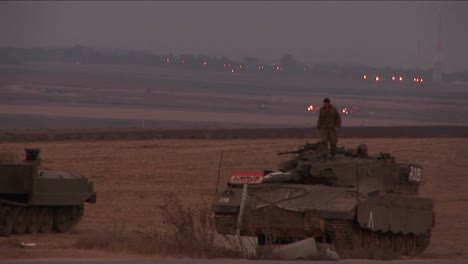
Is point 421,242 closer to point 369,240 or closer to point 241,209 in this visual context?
point 369,240

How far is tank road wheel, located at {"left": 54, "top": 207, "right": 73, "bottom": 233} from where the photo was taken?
81.7ft

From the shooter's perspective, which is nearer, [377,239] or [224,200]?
[224,200]

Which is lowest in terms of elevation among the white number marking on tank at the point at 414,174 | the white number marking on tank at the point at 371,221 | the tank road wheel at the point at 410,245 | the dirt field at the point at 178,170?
the dirt field at the point at 178,170

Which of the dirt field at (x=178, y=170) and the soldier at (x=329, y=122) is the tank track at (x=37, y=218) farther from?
the soldier at (x=329, y=122)

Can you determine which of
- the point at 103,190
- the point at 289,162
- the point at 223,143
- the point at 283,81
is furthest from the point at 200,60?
the point at 289,162

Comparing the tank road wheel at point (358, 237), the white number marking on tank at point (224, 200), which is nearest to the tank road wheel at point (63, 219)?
the white number marking on tank at point (224, 200)

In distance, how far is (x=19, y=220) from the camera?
23.7 metres

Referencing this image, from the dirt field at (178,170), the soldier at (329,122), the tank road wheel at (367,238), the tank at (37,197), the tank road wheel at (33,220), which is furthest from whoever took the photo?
the dirt field at (178,170)

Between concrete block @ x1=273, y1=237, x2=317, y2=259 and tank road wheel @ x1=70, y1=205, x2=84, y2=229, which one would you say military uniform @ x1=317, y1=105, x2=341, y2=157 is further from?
tank road wheel @ x1=70, y1=205, x2=84, y2=229

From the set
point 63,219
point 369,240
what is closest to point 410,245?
point 369,240

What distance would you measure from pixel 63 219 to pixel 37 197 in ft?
4.27

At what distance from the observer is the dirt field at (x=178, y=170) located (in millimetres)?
25766

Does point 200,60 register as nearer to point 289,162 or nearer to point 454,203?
point 454,203

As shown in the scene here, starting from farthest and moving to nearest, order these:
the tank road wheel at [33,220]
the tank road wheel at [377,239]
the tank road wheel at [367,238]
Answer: the tank road wheel at [33,220] < the tank road wheel at [377,239] < the tank road wheel at [367,238]
